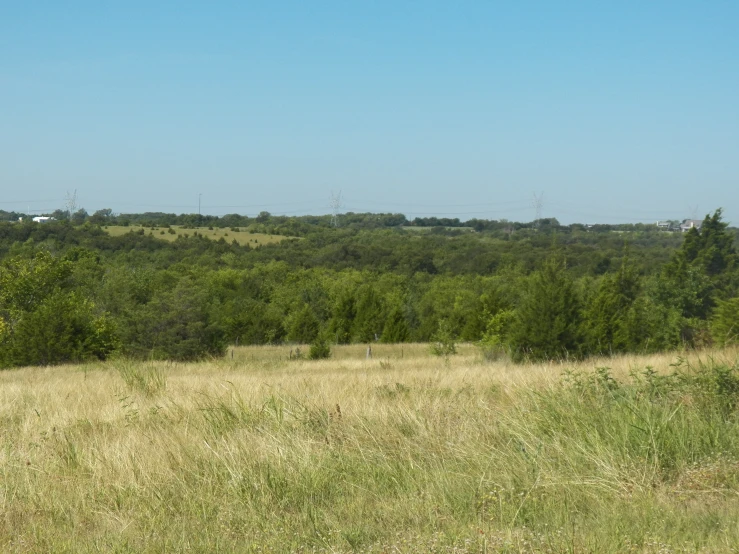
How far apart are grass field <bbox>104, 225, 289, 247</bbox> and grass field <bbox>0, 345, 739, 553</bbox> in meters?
146

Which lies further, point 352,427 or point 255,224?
point 255,224

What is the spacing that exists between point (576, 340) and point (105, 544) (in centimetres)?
2417

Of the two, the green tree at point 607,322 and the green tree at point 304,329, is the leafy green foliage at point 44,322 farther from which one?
the green tree at point 607,322

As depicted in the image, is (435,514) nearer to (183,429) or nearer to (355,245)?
(183,429)

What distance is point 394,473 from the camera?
5.12 meters

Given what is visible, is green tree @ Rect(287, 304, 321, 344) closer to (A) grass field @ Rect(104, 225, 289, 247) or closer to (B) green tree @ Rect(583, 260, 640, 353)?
(B) green tree @ Rect(583, 260, 640, 353)

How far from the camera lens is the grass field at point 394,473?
3.97m

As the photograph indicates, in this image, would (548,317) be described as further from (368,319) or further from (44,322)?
(368,319)

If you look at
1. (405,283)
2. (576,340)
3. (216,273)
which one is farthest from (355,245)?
(576,340)

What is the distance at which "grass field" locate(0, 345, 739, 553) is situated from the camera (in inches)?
156

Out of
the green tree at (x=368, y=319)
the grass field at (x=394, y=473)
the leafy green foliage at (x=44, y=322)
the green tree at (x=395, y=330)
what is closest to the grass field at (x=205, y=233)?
the green tree at (x=368, y=319)

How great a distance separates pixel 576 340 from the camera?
2662 centimetres

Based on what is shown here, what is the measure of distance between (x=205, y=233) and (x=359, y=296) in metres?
108

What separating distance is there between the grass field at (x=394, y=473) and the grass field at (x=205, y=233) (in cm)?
14612
